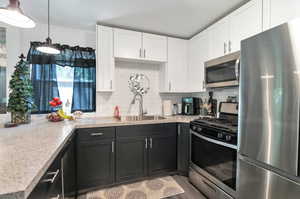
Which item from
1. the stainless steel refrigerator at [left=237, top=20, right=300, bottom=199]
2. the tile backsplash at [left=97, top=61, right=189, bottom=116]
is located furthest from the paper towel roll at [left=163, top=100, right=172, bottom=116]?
the stainless steel refrigerator at [left=237, top=20, right=300, bottom=199]

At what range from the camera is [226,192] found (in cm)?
154

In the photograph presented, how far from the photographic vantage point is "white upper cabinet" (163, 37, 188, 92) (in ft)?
9.05

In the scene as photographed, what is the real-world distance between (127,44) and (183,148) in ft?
6.15

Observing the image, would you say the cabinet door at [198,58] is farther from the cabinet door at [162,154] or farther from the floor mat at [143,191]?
the floor mat at [143,191]

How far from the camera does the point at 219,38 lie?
217 centimetres

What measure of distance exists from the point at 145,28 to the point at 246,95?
6.30ft

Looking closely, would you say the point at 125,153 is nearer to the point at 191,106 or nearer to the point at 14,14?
the point at 191,106

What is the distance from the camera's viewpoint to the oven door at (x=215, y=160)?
4.90ft

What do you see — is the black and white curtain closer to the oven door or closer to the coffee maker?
the coffee maker

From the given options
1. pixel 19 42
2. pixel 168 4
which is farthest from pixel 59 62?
pixel 168 4

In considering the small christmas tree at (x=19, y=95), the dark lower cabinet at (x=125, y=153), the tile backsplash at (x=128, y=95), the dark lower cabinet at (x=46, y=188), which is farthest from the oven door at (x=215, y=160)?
the small christmas tree at (x=19, y=95)

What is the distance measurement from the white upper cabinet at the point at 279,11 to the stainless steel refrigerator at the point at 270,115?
508 millimetres

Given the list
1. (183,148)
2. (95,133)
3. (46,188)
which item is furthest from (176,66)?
(46,188)

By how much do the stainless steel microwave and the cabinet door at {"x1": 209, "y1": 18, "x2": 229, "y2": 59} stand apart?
0.10 metres
